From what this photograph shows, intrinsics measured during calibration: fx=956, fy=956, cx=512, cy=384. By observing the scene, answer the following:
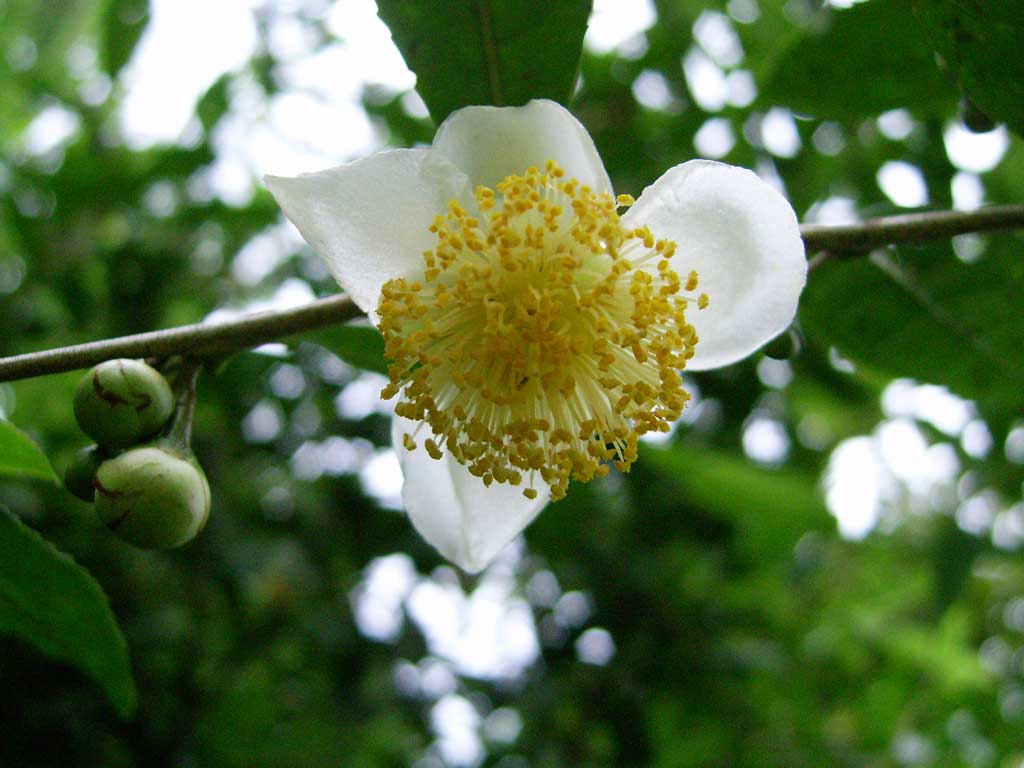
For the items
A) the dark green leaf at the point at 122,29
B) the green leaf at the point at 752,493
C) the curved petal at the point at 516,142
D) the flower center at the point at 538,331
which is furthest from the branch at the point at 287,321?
the dark green leaf at the point at 122,29

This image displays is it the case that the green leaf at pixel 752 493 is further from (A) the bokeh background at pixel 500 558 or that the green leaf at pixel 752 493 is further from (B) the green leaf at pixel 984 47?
(B) the green leaf at pixel 984 47

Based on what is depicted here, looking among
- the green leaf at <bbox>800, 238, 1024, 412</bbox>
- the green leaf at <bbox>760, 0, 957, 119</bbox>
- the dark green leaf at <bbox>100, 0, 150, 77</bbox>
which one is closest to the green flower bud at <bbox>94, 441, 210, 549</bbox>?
the green leaf at <bbox>800, 238, 1024, 412</bbox>

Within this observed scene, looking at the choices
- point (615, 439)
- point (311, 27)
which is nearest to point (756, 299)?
point (615, 439)

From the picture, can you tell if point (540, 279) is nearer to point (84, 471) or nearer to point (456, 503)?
point (456, 503)

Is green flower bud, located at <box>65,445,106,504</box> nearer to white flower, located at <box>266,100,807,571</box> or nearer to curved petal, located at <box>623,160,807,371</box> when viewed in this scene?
white flower, located at <box>266,100,807,571</box>

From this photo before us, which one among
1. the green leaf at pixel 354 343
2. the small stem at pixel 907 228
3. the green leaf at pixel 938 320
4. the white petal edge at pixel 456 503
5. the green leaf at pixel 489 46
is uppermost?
the green leaf at pixel 489 46

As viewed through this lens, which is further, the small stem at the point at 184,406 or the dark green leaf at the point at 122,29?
the dark green leaf at the point at 122,29

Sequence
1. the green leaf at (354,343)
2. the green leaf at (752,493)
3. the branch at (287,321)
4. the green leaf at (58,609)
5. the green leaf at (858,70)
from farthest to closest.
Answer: the green leaf at (752,493), the green leaf at (858,70), the green leaf at (354,343), the green leaf at (58,609), the branch at (287,321)

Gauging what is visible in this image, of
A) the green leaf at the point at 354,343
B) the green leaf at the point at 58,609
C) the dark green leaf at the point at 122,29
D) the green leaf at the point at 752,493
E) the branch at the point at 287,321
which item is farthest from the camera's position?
the dark green leaf at the point at 122,29
